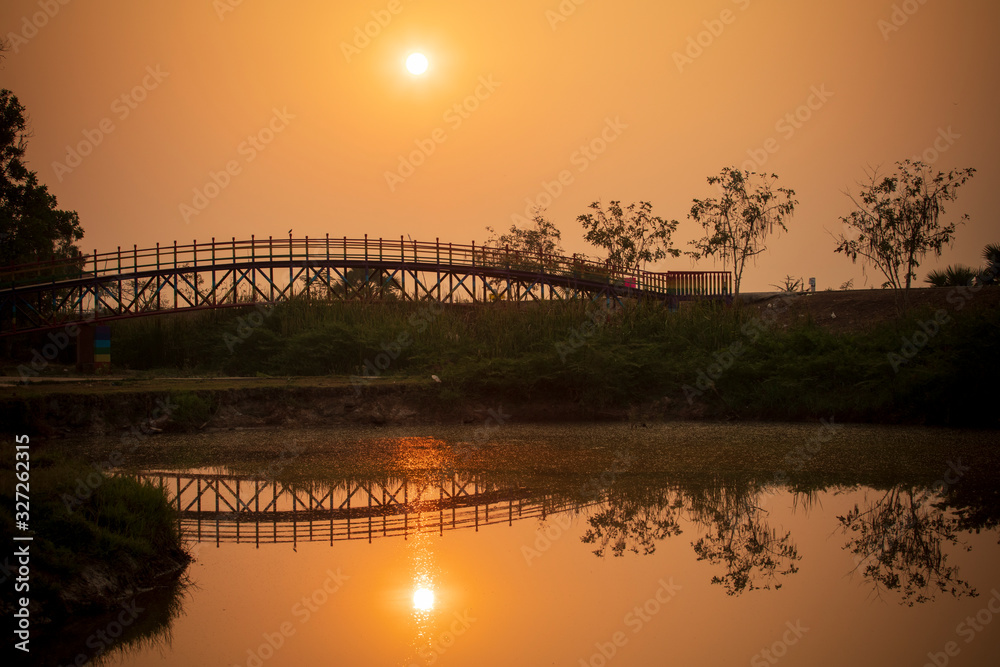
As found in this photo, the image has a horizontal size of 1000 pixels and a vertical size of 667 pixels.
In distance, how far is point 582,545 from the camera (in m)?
8.16

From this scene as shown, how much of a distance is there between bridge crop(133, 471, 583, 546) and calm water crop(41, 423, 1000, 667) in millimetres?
43

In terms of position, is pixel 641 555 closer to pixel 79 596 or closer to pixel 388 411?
pixel 79 596

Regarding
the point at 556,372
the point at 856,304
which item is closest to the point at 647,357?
the point at 556,372

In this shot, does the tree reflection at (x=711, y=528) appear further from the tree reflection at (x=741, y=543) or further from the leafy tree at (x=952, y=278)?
the leafy tree at (x=952, y=278)

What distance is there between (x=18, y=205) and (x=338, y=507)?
2535 cm

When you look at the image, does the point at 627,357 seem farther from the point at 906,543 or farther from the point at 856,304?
the point at 906,543

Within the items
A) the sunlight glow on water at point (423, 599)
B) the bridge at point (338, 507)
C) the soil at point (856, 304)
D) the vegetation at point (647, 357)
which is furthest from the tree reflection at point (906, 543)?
the soil at point (856, 304)

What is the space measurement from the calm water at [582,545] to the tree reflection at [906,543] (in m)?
0.03

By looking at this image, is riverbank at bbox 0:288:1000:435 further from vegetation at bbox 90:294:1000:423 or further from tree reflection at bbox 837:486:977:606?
tree reflection at bbox 837:486:977:606

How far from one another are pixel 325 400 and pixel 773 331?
1171 cm

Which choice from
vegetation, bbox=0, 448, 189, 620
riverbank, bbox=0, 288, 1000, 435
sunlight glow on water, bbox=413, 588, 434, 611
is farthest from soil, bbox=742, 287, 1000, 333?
vegetation, bbox=0, 448, 189, 620

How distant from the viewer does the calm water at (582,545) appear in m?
5.65

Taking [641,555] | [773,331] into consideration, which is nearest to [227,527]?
[641,555]

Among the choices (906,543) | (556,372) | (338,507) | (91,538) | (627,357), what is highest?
(627,357)
